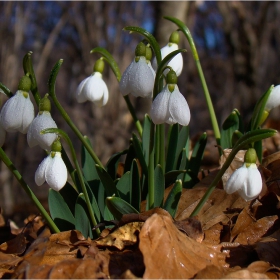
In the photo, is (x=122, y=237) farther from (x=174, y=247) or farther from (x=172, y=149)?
(x=172, y=149)

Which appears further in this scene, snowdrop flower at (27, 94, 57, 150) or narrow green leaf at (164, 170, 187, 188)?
narrow green leaf at (164, 170, 187, 188)

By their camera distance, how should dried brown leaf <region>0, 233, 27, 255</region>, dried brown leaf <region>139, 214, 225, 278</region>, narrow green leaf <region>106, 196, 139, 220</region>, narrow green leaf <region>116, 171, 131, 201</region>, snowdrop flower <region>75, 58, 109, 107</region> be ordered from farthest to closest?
1. snowdrop flower <region>75, 58, 109, 107</region>
2. narrow green leaf <region>116, 171, 131, 201</region>
3. dried brown leaf <region>0, 233, 27, 255</region>
4. narrow green leaf <region>106, 196, 139, 220</region>
5. dried brown leaf <region>139, 214, 225, 278</region>

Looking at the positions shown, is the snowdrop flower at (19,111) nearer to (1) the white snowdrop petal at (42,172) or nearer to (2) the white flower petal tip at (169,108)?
(1) the white snowdrop petal at (42,172)

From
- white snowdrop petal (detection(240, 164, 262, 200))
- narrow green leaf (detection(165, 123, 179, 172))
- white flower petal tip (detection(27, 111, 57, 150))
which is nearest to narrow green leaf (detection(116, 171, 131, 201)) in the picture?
narrow green leaf (detection(165, 123, 179, 172))

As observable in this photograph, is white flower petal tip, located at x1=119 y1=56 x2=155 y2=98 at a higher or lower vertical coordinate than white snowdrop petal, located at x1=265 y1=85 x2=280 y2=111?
higher

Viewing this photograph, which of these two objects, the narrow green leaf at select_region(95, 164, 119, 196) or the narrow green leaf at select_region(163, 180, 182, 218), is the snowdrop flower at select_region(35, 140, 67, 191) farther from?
the narrow green leaf at select_region(163, 180, 182, 218)

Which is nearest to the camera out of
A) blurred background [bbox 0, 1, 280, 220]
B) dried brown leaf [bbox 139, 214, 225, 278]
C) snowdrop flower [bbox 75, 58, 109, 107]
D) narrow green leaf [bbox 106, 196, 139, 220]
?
dried brown leaf [bbox 139, 214, 225, 278]

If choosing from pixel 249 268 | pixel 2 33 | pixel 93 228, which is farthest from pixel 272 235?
pixel 2 33

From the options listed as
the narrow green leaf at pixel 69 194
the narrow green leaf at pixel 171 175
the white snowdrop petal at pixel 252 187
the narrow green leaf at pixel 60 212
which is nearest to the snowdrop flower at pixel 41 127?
the narrow green leaf at pixel 60 212
